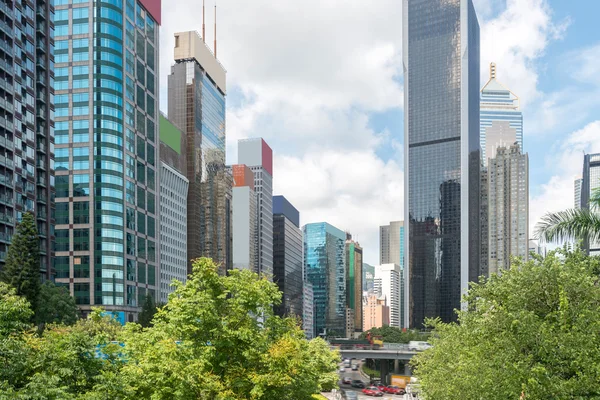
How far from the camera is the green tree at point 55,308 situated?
3370 inches

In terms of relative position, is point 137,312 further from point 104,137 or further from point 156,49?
point 156,49

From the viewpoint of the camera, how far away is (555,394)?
1953 centimetres

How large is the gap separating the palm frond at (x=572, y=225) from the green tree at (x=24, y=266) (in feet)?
226

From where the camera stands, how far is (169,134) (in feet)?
625

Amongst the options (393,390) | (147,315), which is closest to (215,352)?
(393,390)

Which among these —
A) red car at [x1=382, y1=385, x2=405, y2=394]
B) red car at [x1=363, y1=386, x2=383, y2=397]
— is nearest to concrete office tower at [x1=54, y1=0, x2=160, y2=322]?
red car at [x1=363, y1=386, x2=383, y2=397]

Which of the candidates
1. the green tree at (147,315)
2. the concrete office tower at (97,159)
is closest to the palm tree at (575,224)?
the green tree at (147,315)

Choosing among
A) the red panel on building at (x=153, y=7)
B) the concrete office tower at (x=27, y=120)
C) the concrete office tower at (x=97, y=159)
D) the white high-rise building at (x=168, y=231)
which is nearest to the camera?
the concrete office tower at (x=27, y=120)

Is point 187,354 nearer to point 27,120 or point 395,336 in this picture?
point 27,120

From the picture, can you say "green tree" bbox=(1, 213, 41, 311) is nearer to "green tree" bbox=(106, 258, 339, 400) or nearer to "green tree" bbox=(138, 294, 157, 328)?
"green tree" bbox=(138, 294, 157, 328)

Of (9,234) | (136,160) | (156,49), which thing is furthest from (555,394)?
(156,49)

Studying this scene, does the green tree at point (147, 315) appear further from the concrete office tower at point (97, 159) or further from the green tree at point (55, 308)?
the green tree at point (55, 308)

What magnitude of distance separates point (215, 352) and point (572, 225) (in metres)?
17.7

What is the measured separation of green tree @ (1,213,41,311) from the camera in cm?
7550
